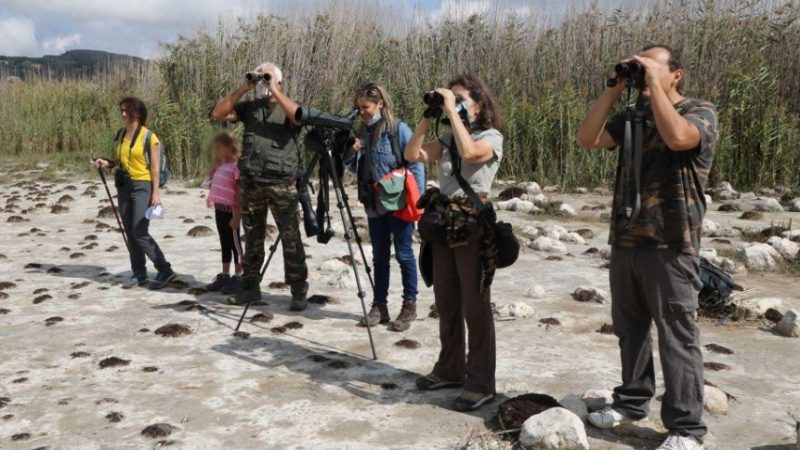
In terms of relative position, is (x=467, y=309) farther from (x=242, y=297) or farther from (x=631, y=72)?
(x=242, y=297)

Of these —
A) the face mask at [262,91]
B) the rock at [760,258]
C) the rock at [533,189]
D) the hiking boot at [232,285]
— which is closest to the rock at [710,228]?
the rock at [760,258]

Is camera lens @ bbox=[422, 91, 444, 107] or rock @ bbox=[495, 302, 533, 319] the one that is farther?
rock @ bbox=[495, 302, 533, 319]

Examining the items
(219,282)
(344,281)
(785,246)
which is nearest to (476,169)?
(344,281)

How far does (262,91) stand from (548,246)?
4.17 metres

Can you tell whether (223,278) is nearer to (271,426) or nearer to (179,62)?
(271,426)

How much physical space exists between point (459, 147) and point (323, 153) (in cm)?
203

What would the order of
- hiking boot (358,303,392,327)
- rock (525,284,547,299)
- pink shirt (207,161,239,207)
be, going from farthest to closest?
1. pink shirt (207,161,239,207)
2. rock (525,284,547,299)
3. hiking boot (358,303,392,327)

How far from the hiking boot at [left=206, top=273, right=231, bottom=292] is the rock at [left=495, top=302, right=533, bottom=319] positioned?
2688mm

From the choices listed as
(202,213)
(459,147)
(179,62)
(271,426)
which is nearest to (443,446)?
(271,426)

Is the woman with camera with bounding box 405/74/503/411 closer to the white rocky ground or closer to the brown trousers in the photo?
the brown trousers

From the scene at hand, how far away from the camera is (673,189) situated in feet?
12.6

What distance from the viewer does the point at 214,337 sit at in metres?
6.22

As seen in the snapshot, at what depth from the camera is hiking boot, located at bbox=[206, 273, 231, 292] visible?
7693 millimetres

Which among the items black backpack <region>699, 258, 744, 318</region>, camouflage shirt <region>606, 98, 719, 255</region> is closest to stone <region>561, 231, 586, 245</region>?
black backpack <region>699, 258, 744, 318</region>
